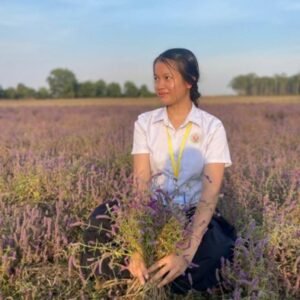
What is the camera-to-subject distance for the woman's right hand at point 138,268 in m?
2.23

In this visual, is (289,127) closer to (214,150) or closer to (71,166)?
(71,166)

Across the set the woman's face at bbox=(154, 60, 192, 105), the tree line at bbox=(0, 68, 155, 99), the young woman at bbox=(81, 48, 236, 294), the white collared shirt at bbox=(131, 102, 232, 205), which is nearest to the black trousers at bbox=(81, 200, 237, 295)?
the young woman at bbox=(81, 48, 236, 294)

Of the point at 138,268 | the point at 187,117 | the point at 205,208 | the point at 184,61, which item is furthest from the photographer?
the point at 187,117

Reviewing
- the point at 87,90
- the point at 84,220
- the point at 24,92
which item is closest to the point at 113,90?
the point at 87,90

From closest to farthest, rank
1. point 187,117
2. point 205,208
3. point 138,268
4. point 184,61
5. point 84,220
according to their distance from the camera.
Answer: point 138,268 → point 205,208 → point 184,61 → point 187,117 → point 84,220

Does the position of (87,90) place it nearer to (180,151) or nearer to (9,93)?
(9,93)

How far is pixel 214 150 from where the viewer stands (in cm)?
276

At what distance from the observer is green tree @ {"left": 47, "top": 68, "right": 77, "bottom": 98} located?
5097 centimetres

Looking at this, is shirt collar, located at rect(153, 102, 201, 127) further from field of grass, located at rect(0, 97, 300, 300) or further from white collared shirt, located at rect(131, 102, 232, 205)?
field of grass, located at rect(0, 97, 300, 300)

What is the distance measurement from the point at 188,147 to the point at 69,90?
162 feet

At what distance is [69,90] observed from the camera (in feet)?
167

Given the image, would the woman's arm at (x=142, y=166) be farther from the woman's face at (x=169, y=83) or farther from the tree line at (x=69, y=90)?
the tree line at (x=69, y=90)

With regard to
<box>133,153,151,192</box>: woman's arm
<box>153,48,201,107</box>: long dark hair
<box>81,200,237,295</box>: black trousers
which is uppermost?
<box>153,48,201,107</box>: long dark hair

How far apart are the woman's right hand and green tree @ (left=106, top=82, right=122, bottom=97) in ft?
158
